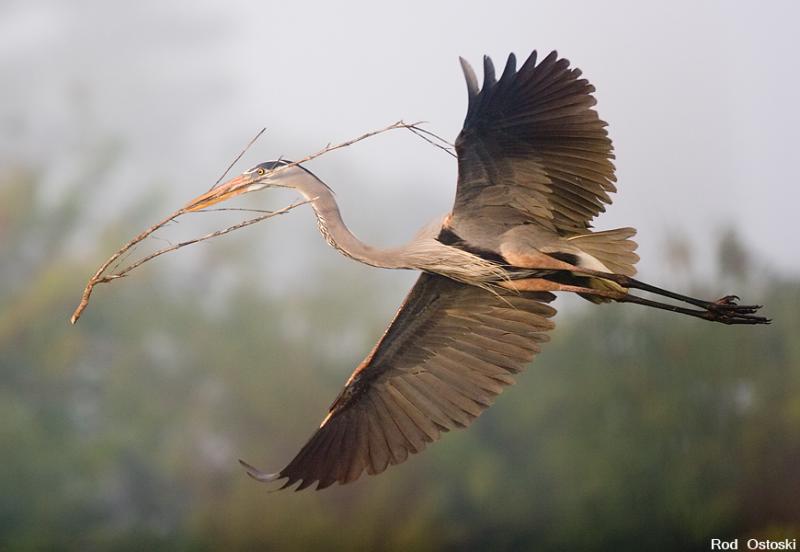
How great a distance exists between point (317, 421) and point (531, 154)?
312 inches

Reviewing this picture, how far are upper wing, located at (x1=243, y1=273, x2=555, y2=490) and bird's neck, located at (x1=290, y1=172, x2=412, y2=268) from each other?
495 millimetres

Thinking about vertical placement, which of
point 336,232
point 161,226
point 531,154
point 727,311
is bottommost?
point 161,226

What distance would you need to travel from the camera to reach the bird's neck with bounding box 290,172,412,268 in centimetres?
426

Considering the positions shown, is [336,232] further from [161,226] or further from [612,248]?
[612,248]

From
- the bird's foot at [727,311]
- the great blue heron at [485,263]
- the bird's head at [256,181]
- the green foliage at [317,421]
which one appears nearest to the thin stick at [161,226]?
the bird's head at [256,181]

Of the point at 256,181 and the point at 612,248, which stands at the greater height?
the point at 612,248

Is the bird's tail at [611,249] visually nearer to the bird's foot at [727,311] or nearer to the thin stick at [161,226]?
the bird's foot at [727,311]

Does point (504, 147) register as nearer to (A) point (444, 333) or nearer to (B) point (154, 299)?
(A) point (444, 333)

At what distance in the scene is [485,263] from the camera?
4.47m

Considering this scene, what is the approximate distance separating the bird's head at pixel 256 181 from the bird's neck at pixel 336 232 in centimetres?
6

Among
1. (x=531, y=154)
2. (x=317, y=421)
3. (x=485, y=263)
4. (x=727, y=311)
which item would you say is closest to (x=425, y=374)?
(x=485, y=263)

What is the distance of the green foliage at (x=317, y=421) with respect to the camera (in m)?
11.9

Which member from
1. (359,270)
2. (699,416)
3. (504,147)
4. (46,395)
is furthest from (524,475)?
(504,147)

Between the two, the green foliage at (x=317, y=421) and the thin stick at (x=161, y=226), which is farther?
the green foliage at (x=317, y=421)
